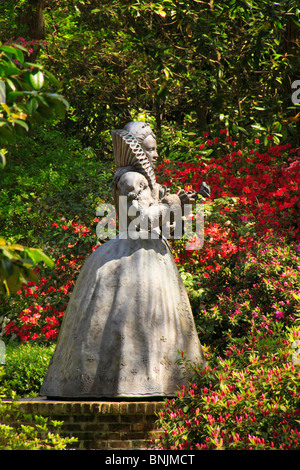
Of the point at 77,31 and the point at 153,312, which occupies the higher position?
the point at 77,31

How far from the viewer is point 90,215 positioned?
9297mm

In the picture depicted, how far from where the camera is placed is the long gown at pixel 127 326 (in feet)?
14.7

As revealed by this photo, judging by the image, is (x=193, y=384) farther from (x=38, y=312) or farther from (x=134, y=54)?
(x=134, y=54)

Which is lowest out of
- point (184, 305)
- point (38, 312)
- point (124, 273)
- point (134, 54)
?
point (38, 312)

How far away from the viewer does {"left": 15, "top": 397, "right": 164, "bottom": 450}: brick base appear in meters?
4.38

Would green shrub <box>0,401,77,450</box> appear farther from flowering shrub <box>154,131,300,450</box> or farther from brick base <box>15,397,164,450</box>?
flowering shrub <box>154,131,300,450</box>

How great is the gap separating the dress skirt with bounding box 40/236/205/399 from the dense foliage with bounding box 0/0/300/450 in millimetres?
241

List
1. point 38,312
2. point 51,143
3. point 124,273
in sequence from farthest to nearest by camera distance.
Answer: point 51,143
point 38,312
point 124,273

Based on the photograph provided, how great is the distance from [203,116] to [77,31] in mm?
3621

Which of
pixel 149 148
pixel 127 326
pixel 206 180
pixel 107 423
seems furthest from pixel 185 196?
pixel 206 180

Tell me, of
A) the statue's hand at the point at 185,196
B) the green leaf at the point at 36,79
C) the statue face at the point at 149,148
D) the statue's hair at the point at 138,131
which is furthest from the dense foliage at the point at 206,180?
the green leaf at the point at 36,79

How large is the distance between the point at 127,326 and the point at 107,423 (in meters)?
0.75

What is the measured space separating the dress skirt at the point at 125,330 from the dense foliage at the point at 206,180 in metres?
0.24

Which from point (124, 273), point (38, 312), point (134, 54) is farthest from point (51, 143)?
point (124, 273)
